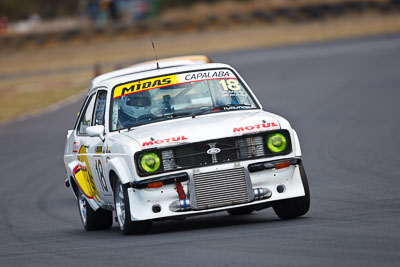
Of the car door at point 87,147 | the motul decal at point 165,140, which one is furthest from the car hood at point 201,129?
the car door at point 87,147

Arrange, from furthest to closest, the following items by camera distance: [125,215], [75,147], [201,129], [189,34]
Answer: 1. [189,34]
2. [75,147]
3. [125,215]
4. [201,129]

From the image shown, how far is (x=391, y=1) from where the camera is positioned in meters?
49.2

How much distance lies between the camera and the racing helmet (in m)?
9.14

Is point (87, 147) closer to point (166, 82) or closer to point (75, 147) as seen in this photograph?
point (75, 147)

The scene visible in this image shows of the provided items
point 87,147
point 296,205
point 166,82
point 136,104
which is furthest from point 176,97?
point 296,205

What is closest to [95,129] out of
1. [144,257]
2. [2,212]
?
[144,257]

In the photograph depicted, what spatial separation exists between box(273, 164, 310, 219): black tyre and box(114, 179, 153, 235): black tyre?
1206 millimetres

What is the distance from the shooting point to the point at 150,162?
8.27m

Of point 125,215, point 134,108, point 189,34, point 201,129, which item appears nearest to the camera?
point 201,129

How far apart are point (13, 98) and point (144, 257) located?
25.0 metres

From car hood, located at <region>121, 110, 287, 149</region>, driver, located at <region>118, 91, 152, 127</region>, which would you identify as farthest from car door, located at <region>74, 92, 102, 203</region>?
car hood, located at <region>121, 110, 287, 149</region>

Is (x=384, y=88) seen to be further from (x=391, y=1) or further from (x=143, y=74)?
(x=391, y=1)

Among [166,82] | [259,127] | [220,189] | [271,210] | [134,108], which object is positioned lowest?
[271,210]

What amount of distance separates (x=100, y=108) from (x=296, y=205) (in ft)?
7.79
